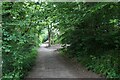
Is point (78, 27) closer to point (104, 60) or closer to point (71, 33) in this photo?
point (71, 33)

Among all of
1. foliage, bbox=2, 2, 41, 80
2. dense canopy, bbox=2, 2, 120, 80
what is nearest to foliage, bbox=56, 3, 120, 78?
dense canopy, bbox=2, 2, 120, 80

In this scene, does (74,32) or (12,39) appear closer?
(12,39)

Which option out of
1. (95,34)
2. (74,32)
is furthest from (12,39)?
(74,32)

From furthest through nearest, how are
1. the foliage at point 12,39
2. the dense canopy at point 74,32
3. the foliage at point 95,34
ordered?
1. the foliage at point 95,34
2. the dense canopy at point 74,32
3. the foliage at point 12,39

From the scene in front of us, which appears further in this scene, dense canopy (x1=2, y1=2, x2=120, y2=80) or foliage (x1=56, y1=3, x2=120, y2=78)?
foliage (x1=56, y1=3, x2=120, y2=78)

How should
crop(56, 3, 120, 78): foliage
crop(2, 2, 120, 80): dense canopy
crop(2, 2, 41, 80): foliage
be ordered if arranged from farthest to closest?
crop(56, 3, 120, 78): foliage → crop(2, 2, 120, 80): dense canopy → crop(2, 2, 41, 80): foliage

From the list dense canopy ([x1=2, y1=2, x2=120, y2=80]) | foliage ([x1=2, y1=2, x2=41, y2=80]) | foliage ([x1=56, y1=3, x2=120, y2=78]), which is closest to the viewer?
foliage ([x1=2, y1=2, x2=41, y2=80])

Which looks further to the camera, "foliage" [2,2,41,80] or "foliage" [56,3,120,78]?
"foliage" [56,3,120,78]

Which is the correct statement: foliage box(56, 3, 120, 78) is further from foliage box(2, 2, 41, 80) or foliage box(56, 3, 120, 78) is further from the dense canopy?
foliage box(2, 2, 41, 80)

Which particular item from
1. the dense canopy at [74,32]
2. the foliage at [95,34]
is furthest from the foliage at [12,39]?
the foliage at [95,34]

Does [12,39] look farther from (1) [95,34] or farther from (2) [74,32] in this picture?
(2) [74,32]

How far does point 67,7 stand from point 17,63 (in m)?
3.86

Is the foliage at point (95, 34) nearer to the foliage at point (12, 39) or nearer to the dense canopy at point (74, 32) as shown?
the dense canopy at point (74, 32)

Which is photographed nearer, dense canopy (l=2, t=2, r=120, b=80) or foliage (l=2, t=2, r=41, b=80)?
foliage (l=2, t=2, r=41, b=80)
